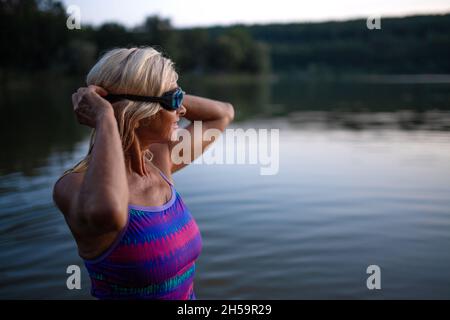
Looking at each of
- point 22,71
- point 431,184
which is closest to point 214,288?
point 431,184

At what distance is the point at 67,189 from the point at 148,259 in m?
0.46

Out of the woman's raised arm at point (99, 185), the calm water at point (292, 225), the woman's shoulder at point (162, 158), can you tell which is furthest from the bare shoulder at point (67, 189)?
the calm water at point (292, 225)

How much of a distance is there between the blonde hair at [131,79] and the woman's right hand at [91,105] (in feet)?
0.20

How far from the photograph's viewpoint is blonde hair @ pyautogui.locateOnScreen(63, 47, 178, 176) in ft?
6.66

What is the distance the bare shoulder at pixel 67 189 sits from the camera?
1934 mm

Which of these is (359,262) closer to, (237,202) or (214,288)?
(214,288)

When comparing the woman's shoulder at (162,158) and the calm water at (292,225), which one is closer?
the woman's shoulder at (162,158)

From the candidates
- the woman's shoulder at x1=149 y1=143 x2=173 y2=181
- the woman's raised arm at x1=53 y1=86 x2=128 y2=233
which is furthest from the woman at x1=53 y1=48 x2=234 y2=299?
the woman's shoulder at x1=149 y1=143 x2=173 y2=181

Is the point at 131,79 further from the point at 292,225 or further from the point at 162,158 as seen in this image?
the point at 292,225

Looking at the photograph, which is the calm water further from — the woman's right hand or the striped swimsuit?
the woman's right hand

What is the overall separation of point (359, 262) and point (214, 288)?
1.88m

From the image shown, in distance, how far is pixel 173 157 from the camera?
2.81 metres

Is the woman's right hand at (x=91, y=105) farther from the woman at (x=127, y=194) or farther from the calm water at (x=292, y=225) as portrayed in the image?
the calm water at (x=292, y=225)
